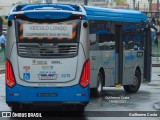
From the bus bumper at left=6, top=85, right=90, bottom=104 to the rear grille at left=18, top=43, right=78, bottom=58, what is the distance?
812 mm

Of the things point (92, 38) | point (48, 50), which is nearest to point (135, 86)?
point (92, 38)

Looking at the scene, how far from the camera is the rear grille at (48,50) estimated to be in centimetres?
1608

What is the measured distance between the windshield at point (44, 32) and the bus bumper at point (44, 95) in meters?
1.18

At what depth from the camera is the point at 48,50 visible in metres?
16.1

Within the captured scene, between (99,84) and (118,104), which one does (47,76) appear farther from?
(99,84)

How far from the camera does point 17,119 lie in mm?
15586

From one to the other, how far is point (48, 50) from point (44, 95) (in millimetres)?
1107

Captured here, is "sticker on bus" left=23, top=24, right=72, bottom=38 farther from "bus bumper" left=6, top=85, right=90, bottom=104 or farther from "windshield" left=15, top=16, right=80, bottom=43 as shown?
"bus bumper" left=6, top=85, right=90, bottom=104

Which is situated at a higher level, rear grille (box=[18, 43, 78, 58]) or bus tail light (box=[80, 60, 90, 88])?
rear grille (box=[18, 43, 78, 58])

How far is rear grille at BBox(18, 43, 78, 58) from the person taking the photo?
16.1 metres

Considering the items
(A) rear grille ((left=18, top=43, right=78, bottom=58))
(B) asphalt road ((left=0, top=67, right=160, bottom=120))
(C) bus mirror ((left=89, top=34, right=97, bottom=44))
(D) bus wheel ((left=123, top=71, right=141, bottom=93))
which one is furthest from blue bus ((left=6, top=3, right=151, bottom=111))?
(D) bus wheel ((left=123, top=71, right=141, bottom=93))

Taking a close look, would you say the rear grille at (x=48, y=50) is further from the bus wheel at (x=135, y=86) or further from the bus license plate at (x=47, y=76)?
the bus wheel at (x=135, y=86)

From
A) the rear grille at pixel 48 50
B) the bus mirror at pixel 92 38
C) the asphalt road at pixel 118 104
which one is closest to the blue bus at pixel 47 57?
the rear grille at pixel 48 50

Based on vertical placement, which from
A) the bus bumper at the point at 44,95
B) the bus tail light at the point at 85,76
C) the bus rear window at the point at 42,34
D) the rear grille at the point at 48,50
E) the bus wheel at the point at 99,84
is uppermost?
the bus rear window at the point at 42,34
